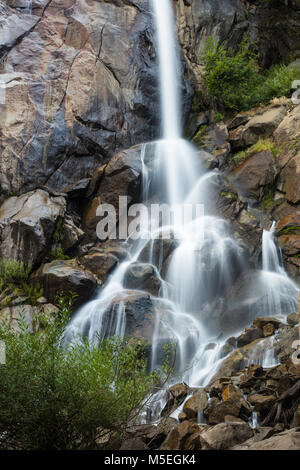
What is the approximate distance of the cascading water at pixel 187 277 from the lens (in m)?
9.09

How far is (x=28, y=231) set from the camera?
11.2 metres

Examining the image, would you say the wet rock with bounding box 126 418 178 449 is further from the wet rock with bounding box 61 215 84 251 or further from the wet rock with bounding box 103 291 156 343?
the wet rock with bounding box 61 215 84 251

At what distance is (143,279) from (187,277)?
122cm

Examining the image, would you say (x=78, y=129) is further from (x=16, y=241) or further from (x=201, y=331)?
(x=201, y=331)

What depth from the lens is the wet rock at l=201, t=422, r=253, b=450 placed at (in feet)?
15.8

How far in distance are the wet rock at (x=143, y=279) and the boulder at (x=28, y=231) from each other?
106 inches

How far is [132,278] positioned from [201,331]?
7.83ft

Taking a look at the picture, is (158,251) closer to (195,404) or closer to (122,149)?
(195,404)

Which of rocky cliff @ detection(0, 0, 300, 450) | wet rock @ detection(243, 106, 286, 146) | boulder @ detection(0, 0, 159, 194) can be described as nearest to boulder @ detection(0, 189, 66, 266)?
rocky cliff @ detection(0, 0, 300, 450)

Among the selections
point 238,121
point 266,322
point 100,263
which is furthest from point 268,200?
point 100,263

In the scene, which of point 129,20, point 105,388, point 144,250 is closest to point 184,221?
point 144,250

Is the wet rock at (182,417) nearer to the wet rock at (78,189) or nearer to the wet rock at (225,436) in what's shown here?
the wet rock at (225,436)

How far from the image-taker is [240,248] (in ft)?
36.6

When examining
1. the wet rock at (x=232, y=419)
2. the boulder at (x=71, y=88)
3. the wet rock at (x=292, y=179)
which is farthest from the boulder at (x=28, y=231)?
the wet rock at (x=292, y=179)
